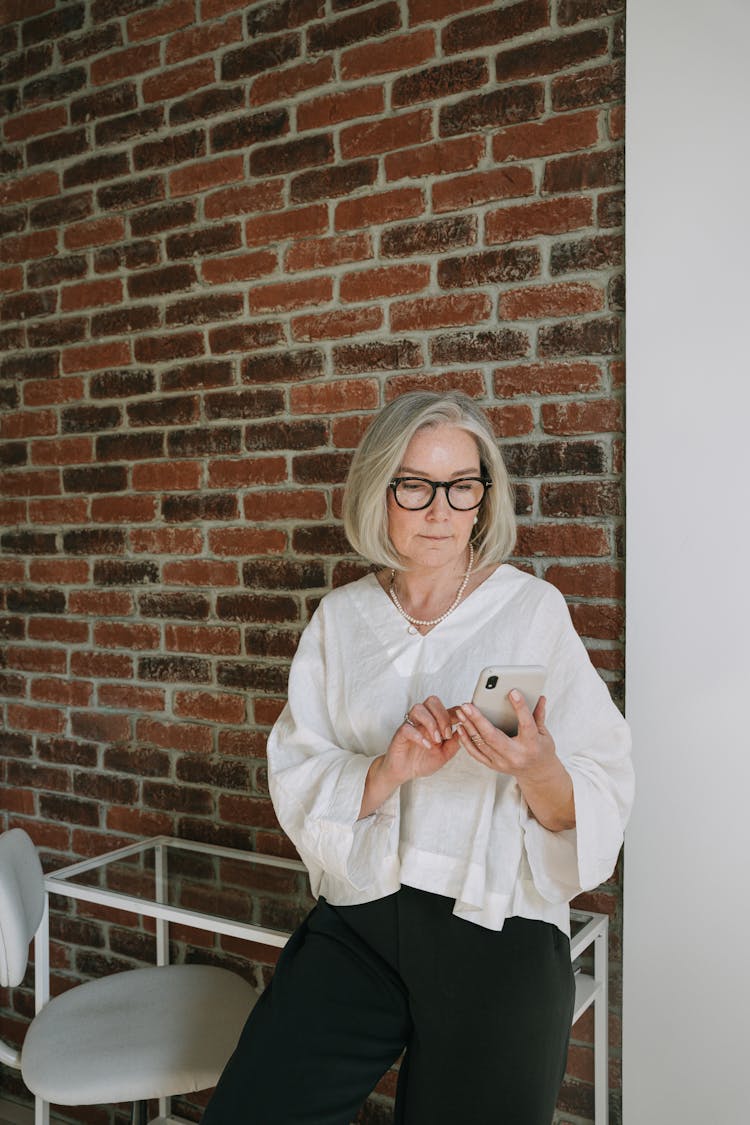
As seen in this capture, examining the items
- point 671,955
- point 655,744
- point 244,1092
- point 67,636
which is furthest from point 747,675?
point 67,636

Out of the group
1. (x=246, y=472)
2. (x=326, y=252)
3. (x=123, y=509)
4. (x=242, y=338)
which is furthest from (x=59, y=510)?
(x=326, y=252)

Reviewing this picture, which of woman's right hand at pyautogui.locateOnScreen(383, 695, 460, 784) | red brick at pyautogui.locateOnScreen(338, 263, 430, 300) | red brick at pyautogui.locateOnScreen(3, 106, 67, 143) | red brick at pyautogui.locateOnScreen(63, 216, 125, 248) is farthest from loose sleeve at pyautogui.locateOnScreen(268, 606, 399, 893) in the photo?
red brick at pyautogui.locateOnScreen(3, 106, 67, 143)

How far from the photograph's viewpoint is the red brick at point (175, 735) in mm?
2588

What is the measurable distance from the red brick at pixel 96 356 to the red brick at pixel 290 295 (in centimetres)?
48

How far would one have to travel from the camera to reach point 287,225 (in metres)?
2.39

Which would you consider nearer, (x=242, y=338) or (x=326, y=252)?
(x=326, y=252)

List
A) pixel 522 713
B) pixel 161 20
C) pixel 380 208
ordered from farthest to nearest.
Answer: pixel 161 20 < pixel 380 208 < pixel 522 713

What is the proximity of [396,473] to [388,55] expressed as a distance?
3.74 feet

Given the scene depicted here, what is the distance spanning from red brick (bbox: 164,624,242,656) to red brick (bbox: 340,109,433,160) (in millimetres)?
1247

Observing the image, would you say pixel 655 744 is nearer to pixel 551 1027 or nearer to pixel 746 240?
pixel 551 1027

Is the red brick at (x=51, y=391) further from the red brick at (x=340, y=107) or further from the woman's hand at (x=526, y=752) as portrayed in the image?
the woman's hand at (x=526, y=752)

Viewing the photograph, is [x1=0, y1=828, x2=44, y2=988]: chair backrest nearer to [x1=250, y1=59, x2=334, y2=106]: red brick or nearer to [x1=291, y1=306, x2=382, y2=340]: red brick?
[x1=291, y1=306, x2=382, y2=340]: red brick

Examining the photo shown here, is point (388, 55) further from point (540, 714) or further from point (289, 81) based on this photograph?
point (540, 714)

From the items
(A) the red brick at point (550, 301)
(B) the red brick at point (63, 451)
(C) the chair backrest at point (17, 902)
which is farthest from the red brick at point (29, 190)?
A: (C) the chair backrest at point (17, 902)
